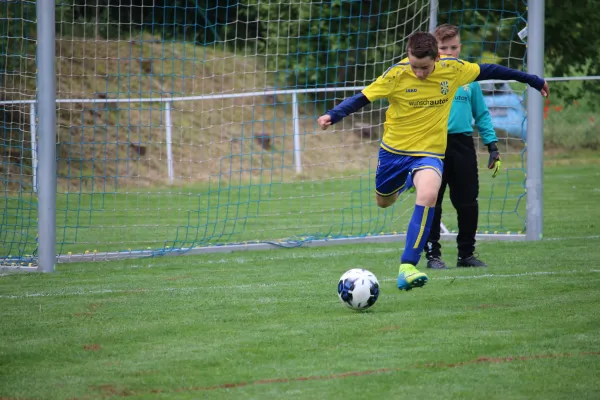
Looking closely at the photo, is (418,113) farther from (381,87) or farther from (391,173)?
(391,173)

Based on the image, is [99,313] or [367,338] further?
[99,313]

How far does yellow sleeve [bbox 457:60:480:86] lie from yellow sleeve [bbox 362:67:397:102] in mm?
521

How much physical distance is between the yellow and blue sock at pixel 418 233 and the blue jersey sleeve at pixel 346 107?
2.74 ft

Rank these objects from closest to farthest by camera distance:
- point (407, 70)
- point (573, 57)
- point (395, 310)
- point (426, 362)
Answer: point (426, 362), point (395, 310), point (407, 70), point (573, 57)

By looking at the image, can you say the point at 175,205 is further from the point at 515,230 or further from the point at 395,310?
the point at 395,310

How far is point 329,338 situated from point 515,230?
6.11 meters

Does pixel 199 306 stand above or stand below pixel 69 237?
above

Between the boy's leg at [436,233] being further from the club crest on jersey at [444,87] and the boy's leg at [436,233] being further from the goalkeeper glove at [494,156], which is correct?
the club crest on jersey at [444,87]

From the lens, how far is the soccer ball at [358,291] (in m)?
5.60

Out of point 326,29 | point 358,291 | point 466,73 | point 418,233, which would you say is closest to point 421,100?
point 466,73

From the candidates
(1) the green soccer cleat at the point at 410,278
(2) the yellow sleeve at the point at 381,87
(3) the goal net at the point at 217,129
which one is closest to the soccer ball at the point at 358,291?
(1) the green soccer cleat at the point at 410,278

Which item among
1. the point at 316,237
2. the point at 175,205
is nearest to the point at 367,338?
the point at 316,237

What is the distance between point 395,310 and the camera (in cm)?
573

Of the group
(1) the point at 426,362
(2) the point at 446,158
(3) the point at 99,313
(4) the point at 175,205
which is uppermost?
(2) the point at 446,158
